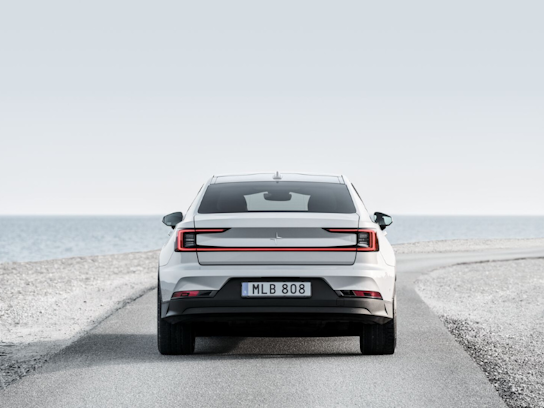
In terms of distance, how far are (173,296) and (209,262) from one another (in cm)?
43

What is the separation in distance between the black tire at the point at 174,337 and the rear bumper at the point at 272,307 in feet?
1.52

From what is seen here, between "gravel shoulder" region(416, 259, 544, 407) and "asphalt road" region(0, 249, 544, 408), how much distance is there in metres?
0.23

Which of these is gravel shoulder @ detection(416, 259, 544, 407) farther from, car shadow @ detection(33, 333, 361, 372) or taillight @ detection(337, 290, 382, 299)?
car shadow @ detection(33, 333, 361, 372)

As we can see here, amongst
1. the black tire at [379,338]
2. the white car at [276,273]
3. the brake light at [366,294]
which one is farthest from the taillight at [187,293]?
the black tire at [379,338]

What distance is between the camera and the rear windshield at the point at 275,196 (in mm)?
6852

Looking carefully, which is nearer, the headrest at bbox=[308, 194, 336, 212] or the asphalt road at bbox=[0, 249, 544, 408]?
the asphalt road at bbox=[0, 249, 544, 408]

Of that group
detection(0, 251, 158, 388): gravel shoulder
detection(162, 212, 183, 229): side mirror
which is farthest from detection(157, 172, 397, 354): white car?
detection(0, 251, 158, 388): gravel shoulder

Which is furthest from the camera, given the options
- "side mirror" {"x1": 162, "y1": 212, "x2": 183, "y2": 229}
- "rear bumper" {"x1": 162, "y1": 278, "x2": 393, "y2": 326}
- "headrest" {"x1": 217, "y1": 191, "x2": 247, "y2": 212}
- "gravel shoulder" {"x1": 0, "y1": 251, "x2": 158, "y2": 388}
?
"gravel shoulder" {"x1": 0, "y1": 251, "x2": 158, "y2": 388}

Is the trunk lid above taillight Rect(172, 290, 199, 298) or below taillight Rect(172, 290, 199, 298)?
above

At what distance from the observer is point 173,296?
254 inches

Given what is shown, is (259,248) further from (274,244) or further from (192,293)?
(192,293)

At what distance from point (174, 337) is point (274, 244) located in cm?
138

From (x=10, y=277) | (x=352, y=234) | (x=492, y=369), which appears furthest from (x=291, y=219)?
(x=10, y=277)

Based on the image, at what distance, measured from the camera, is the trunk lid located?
6.39 meters
